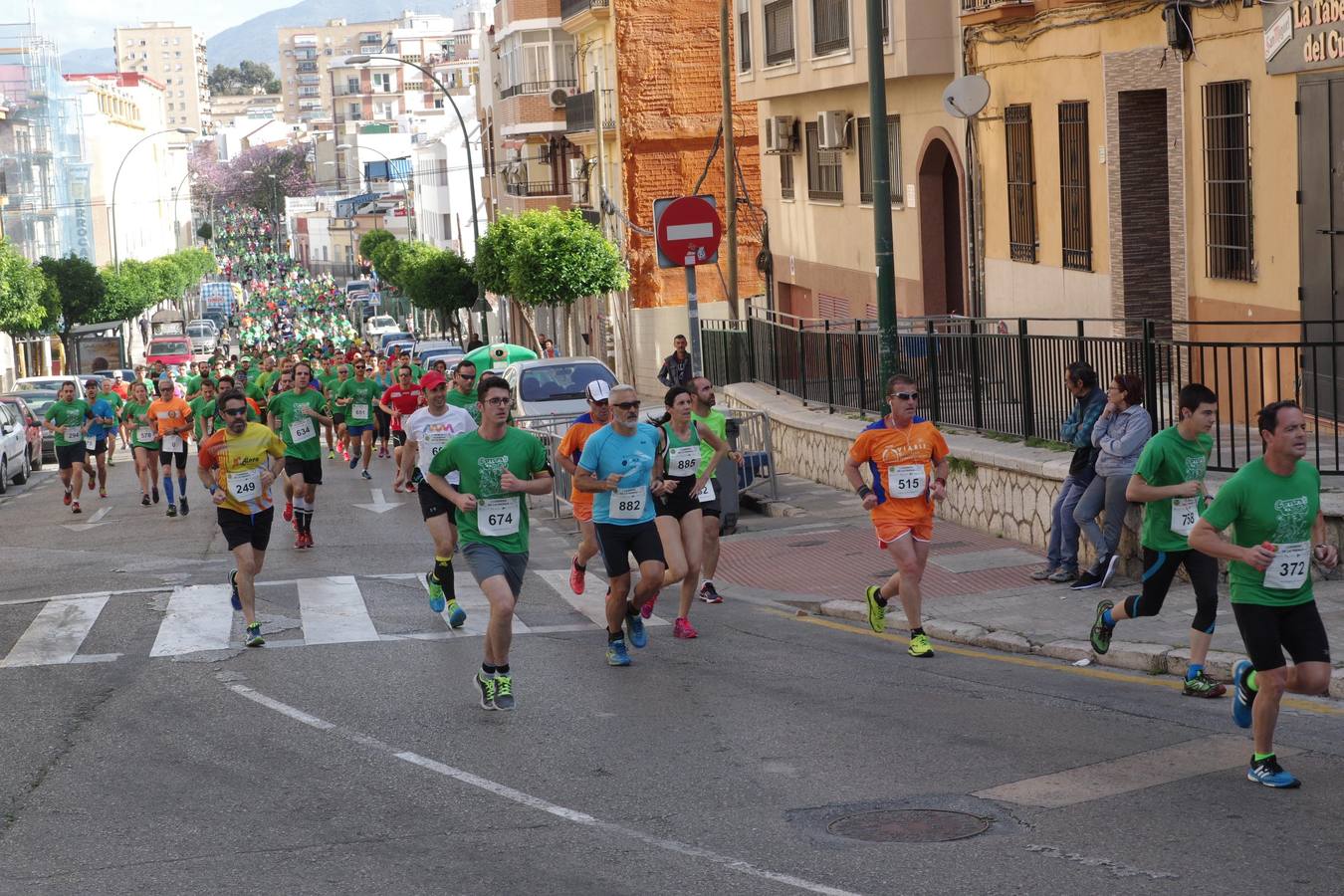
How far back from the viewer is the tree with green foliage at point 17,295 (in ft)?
188

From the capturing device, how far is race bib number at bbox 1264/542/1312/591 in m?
7.62

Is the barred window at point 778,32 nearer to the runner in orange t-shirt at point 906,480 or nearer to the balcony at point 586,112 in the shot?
the balcony at point 586,112

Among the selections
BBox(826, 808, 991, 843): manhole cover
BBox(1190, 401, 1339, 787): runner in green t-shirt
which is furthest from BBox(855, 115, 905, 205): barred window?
BBox(826, 808, 991, 843): manhole cover

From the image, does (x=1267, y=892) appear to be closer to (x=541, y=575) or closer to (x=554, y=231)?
(x=541, y=575)

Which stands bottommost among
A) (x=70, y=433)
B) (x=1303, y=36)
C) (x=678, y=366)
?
(x=70, y=433)

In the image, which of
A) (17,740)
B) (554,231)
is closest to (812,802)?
(17,740)

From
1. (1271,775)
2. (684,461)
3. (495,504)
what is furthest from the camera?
(684,461)

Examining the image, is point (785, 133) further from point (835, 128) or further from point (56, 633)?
point (56, 633)

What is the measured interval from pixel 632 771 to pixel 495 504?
2.13 m

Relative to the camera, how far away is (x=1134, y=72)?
18812 mm

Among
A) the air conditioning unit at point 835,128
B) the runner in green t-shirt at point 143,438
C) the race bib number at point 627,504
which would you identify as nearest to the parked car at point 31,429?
the runner in green t-shirt at point 143,438

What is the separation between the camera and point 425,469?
48.1 ft

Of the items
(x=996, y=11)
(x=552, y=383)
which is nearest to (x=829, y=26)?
(x=996, y=11)

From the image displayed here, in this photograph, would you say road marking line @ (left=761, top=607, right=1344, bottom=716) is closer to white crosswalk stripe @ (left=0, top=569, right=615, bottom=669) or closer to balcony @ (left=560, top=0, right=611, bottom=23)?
white crosswalk stripe @ (left=0, top=569, right=615, bottom=669)
